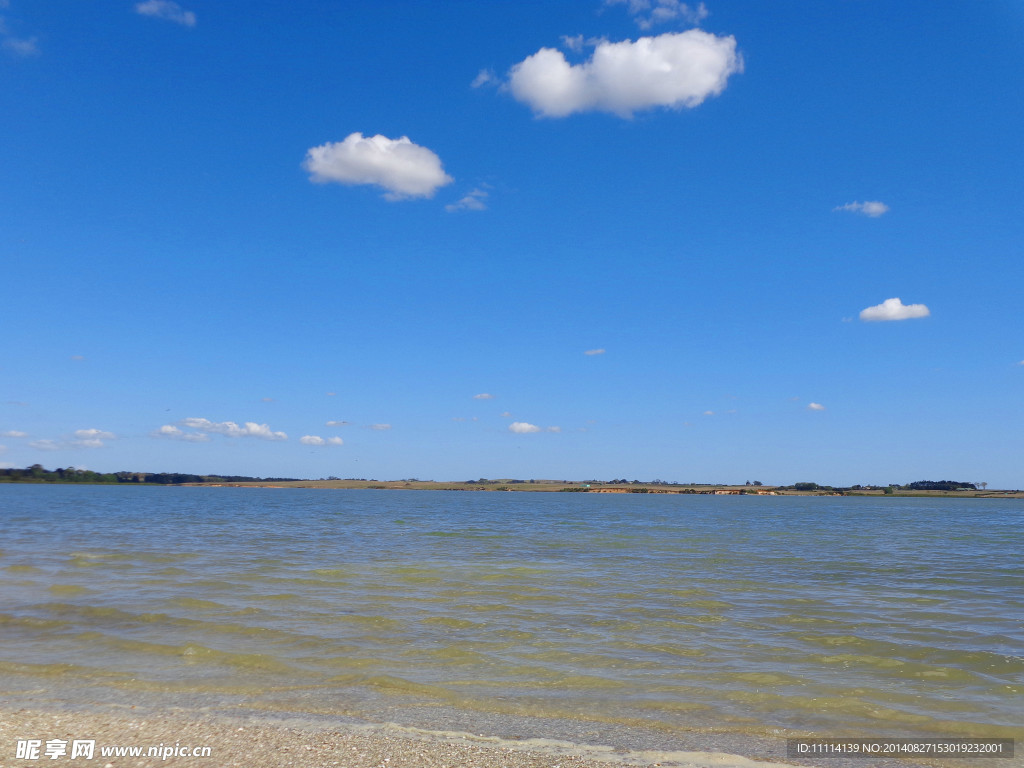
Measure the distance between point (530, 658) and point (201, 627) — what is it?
7016 millimetres

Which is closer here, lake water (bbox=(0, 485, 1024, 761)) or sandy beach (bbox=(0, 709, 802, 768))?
sandy beach (bbox=(0, 709, 802, 768))

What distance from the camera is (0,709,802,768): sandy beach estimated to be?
268 inches

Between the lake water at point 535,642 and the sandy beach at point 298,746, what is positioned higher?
the sandy beach at point 298,746

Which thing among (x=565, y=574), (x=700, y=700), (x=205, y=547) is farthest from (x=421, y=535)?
(x=700, y=700)

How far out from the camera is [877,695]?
32.5 ft

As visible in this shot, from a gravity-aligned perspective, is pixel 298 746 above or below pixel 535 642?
above

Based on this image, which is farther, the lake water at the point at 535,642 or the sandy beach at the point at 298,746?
the lake water at the point at 535,642

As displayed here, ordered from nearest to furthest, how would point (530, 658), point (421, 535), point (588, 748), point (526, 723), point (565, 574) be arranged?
→ point (588, 748)
point (526, 723)
point (530, 658)
point (565, 574)
point (421, 535)

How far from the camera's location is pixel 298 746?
23.7 feet

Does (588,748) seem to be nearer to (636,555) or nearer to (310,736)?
(310,736)

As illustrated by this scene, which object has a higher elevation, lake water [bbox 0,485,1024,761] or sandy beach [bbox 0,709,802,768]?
sandy beach [bbox 0,709,802,768]

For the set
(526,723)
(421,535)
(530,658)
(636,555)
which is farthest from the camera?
(421,535)

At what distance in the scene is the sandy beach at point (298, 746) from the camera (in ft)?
22.3

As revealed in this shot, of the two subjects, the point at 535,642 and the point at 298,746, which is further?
the point at 535,642
